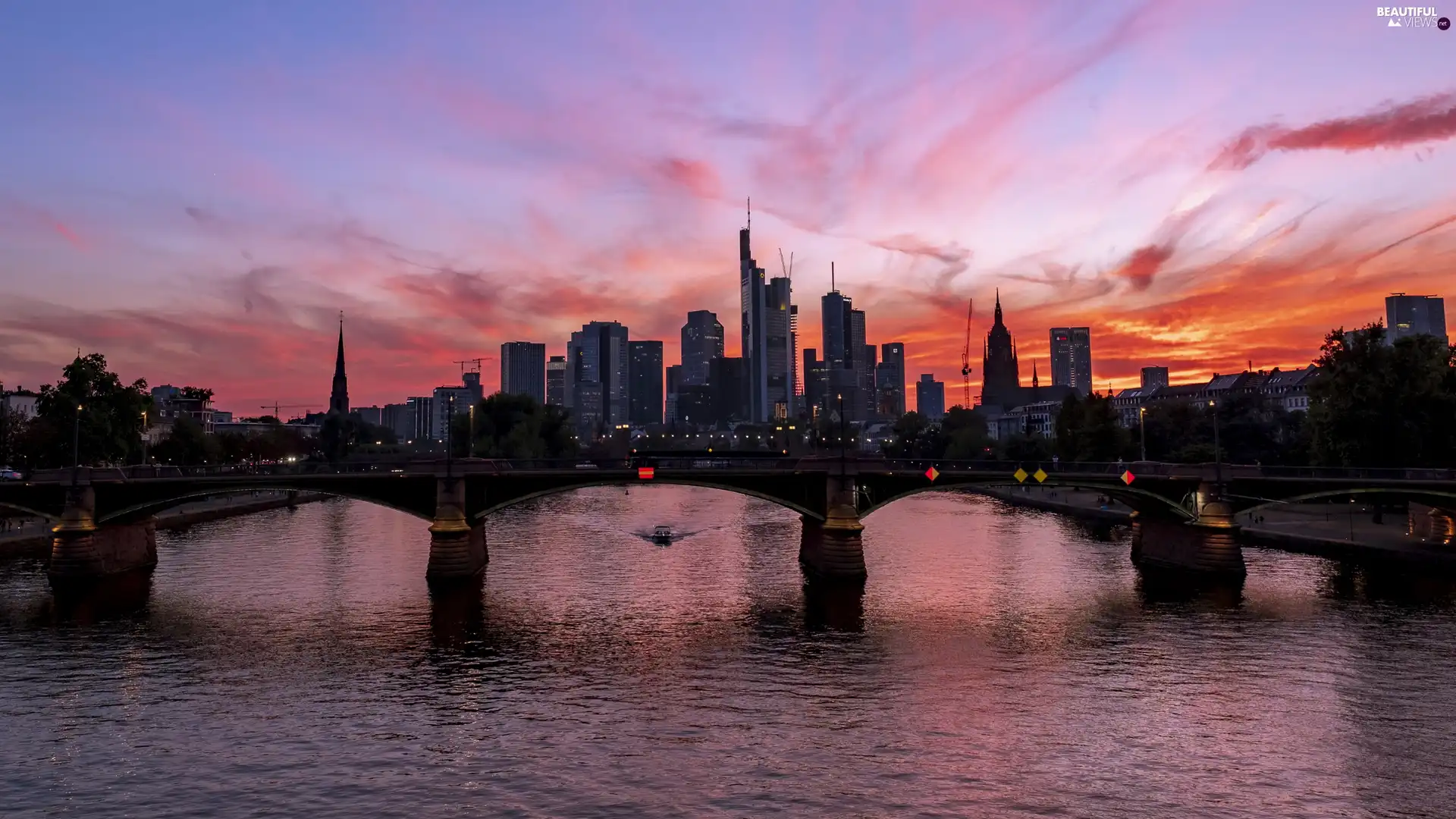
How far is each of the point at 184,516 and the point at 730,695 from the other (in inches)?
3913

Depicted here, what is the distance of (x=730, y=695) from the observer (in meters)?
39.0

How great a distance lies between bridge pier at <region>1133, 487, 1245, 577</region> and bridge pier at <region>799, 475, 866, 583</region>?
2541cm

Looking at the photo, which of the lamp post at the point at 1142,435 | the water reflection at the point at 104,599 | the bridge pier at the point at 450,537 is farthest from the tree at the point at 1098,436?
the water reflection at the point at 104,599

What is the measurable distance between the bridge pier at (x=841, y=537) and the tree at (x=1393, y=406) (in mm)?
46665

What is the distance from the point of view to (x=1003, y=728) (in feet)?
112

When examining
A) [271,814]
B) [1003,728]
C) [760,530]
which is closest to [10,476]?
[760,530]

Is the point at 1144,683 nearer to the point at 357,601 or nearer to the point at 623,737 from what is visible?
the point at 623,737

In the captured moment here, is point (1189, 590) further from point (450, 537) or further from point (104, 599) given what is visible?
point (104, 599)

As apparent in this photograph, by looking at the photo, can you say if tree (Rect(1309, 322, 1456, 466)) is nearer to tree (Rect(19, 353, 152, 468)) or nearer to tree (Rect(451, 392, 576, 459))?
tree (Rect(451, 392, 576, 459))

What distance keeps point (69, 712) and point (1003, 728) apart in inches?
1457

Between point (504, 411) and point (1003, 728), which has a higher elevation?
point (504, 411)

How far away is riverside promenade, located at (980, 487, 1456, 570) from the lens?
68.9 metres

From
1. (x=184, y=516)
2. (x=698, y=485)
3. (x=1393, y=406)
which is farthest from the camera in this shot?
(x=184, y=516)

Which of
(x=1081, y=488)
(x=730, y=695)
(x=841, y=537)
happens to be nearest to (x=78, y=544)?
(x=730, y=695)
